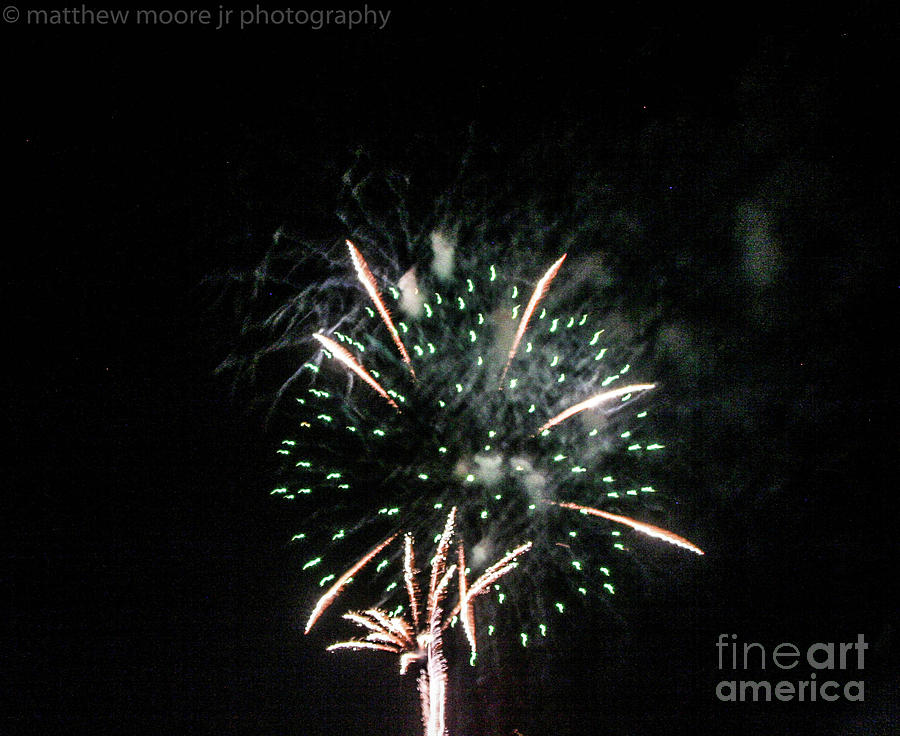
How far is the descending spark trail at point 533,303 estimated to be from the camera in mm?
9189

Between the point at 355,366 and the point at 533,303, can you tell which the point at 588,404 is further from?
the point at 355,366

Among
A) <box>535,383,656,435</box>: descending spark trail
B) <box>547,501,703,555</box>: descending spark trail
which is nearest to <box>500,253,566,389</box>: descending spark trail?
<box>535,383,656,435</box>: descending spark trail

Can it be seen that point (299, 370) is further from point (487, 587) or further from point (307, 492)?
point (487, 587)

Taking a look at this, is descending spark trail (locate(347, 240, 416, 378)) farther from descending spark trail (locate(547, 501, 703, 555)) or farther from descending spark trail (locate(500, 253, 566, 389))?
descending spark trail (locate(547, 501, 703, 555))

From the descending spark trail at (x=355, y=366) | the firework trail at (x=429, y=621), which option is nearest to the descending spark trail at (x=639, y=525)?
the firework trail at (x=429, y=621)

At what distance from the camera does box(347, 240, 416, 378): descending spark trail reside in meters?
8.98

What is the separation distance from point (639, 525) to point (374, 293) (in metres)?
4.51

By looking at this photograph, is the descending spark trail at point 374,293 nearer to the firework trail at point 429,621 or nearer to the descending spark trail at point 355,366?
the descending spark trail at point 355,366

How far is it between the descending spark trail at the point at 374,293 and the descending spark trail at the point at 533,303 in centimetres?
123

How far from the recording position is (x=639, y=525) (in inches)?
376

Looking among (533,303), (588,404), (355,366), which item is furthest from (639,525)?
(355,366)

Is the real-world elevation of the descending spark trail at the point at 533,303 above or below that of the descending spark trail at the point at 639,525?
above

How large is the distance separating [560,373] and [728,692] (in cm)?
769

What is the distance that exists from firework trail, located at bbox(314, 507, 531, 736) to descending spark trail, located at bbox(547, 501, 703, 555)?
2.69ft
